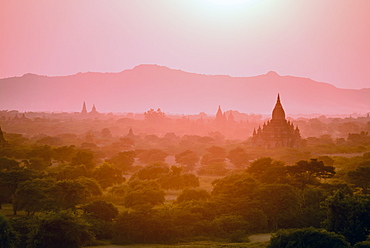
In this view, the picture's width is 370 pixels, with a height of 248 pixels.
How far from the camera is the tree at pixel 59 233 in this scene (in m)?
26.6

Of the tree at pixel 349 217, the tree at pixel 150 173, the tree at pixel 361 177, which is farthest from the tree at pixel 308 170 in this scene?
the tree at pixel 150 173

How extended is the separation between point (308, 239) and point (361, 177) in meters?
24.2

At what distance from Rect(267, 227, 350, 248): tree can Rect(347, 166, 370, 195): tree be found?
22.8 metres

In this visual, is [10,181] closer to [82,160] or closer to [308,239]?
[82,160]

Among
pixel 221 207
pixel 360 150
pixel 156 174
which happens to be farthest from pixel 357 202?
pixel 360 150

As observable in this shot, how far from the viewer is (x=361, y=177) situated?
145ft

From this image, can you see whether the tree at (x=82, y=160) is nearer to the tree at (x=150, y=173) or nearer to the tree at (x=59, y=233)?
the tree at (x=150, y=173)

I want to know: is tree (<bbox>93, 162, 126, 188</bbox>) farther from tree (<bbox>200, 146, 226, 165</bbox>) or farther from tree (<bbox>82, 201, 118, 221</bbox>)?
tree (<bbox>200, 146, 226, 165</bbox>)

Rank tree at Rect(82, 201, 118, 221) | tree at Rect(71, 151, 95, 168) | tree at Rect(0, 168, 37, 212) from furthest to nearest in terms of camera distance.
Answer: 1. tree at Rect(71, 151, 95, 168)
2. tree at Rect(0, 168, 37, 212)
3. tree at Rect(82, 201, 118, 221)

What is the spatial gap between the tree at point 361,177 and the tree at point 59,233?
1221 inches

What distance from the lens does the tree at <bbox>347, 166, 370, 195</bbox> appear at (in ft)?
144

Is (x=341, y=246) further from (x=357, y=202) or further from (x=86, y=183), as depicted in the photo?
(x=86, y=183)

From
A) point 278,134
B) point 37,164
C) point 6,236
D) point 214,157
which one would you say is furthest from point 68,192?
point 278,134

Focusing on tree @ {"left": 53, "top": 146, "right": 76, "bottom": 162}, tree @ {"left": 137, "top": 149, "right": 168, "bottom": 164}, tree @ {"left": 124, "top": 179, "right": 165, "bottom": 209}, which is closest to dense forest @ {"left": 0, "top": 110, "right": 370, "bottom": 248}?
tree @ {"left": 124, "top": 179, "right": 165, "bottom": 209}
